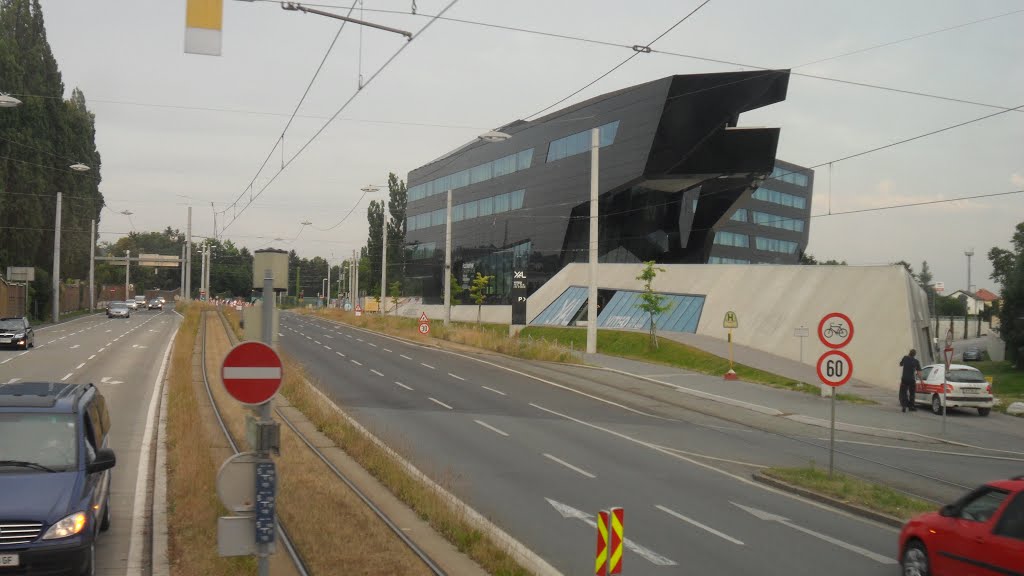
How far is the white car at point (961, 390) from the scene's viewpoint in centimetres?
2664

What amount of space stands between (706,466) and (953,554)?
796 centimetres

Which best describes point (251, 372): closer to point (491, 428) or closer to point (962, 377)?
point (491, 428)

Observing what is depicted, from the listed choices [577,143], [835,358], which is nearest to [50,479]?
[835,358]

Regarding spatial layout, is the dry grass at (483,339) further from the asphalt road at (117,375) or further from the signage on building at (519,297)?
the asphalt road at (117,375)

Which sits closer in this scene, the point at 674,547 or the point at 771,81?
the point at 674,547

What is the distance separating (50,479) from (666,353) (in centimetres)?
3498

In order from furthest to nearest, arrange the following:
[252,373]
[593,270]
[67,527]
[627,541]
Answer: [593,270], [627,541], [67,527], [252,373]

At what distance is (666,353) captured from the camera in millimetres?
40750

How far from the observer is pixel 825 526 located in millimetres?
11469

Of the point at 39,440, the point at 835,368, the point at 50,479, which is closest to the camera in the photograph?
the point at 50,479

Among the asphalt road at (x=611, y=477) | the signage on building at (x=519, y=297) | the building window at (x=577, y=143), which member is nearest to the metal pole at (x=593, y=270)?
the signage on building at (x=519, y=297)

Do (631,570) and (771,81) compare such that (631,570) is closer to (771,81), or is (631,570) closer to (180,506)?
(180,506)

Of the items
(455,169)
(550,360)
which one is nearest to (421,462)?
(550,360)

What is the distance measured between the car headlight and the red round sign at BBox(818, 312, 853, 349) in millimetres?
11379
